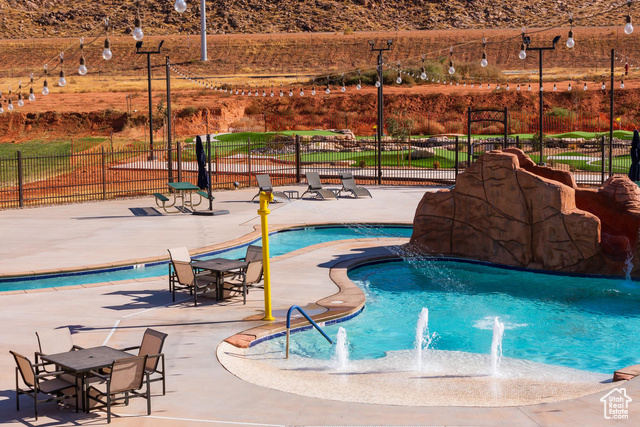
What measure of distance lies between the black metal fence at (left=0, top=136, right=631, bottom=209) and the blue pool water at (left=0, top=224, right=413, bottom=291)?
7.55 m

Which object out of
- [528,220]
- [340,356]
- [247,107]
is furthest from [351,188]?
[247,107]

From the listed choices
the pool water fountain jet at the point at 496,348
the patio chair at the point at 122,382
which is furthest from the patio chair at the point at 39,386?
the pool water fountain jet at the point at 496,348

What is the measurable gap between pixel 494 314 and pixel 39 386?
27.8 ft

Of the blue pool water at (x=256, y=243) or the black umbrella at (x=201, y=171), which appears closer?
the blue pool water at (x=256, y=243)

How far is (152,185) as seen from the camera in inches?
1298

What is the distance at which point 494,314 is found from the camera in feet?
48.4

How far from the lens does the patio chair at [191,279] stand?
47.4ft

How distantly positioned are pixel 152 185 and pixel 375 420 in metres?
25.6

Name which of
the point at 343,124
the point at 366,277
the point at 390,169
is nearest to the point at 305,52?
the point at 343,124

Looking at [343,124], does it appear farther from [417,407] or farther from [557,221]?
[417,407]

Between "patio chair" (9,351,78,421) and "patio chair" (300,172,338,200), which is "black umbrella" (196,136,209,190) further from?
"patio chair" (9,351,78,421)

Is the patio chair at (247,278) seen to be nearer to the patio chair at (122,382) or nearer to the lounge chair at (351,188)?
the patio chair at (122,382)

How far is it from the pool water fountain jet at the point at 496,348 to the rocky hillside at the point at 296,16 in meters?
103

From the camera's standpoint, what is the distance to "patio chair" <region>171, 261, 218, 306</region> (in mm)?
14438
